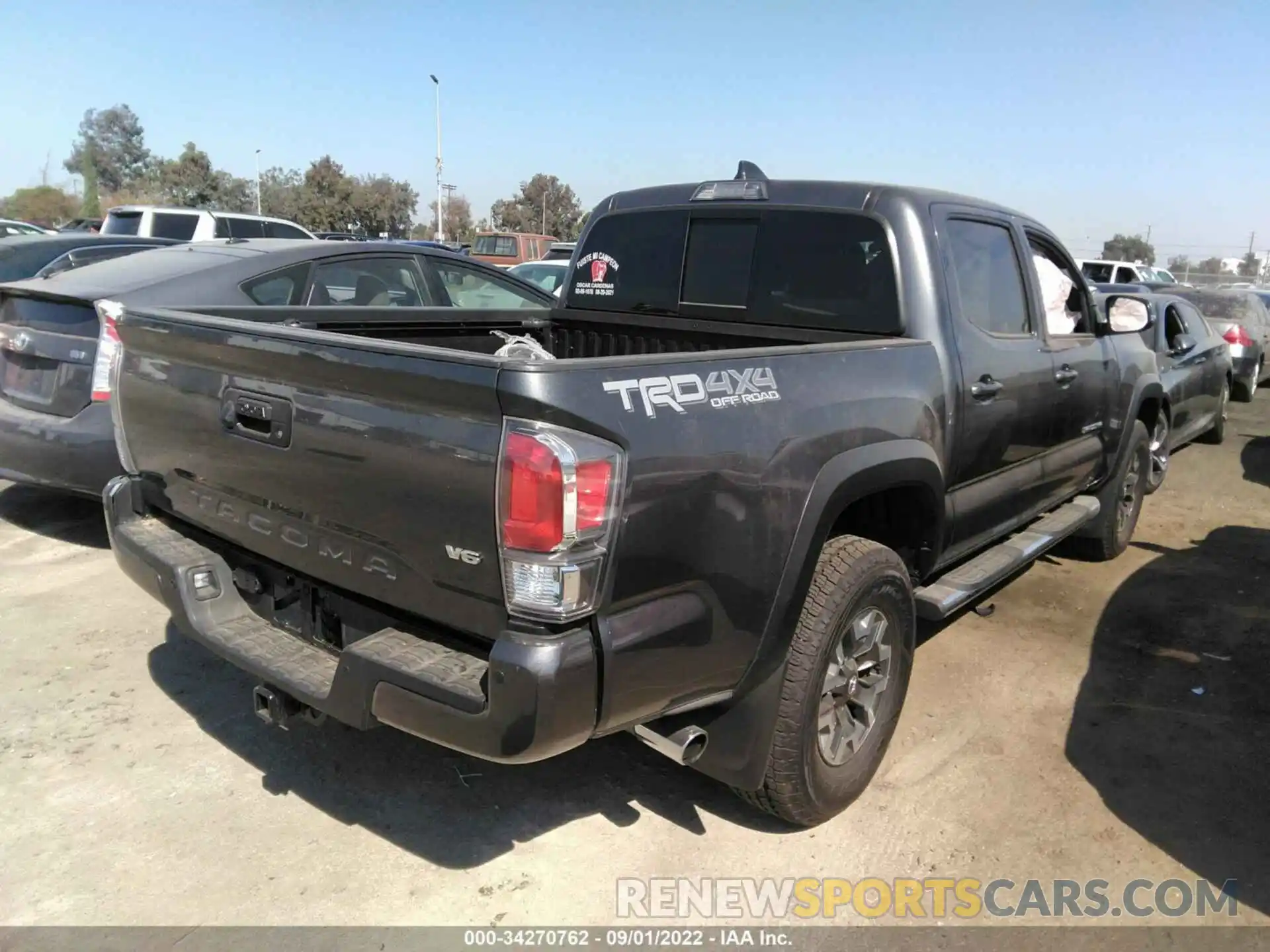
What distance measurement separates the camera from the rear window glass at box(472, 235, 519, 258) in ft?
84.0

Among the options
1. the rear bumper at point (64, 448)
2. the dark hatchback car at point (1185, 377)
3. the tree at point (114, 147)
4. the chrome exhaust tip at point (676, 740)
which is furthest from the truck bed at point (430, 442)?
the tree at point (114, 147)

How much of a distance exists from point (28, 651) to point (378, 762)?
192cm

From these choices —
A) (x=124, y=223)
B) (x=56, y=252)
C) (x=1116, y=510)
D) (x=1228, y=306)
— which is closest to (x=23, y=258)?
(x=56, y=252)

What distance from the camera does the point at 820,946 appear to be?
8.61ft

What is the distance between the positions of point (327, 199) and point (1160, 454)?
64399 millimetres

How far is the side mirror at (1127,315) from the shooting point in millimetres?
5059

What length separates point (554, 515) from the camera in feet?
6.89

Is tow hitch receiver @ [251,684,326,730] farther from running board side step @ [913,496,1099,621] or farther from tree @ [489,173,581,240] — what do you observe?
tree @ [489,173,581,240]

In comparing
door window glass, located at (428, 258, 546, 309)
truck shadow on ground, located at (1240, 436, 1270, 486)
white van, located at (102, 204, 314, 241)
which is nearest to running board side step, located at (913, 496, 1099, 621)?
door window glass, located at (428, 258, 546, 309)

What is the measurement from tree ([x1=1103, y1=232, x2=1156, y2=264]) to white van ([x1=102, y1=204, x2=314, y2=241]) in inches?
2155

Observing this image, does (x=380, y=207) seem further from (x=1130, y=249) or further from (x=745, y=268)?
(x=745, y=268)

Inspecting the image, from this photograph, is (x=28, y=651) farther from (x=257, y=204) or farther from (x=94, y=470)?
(x=257, y=204)

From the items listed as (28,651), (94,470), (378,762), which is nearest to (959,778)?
(378,762)

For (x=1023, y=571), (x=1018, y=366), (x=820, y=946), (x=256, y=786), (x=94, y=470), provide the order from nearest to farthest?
(x=820, y=946), (x=256, y=786), (x=1018, y=366), (x=94, y=470), (x=1023, y=571)
